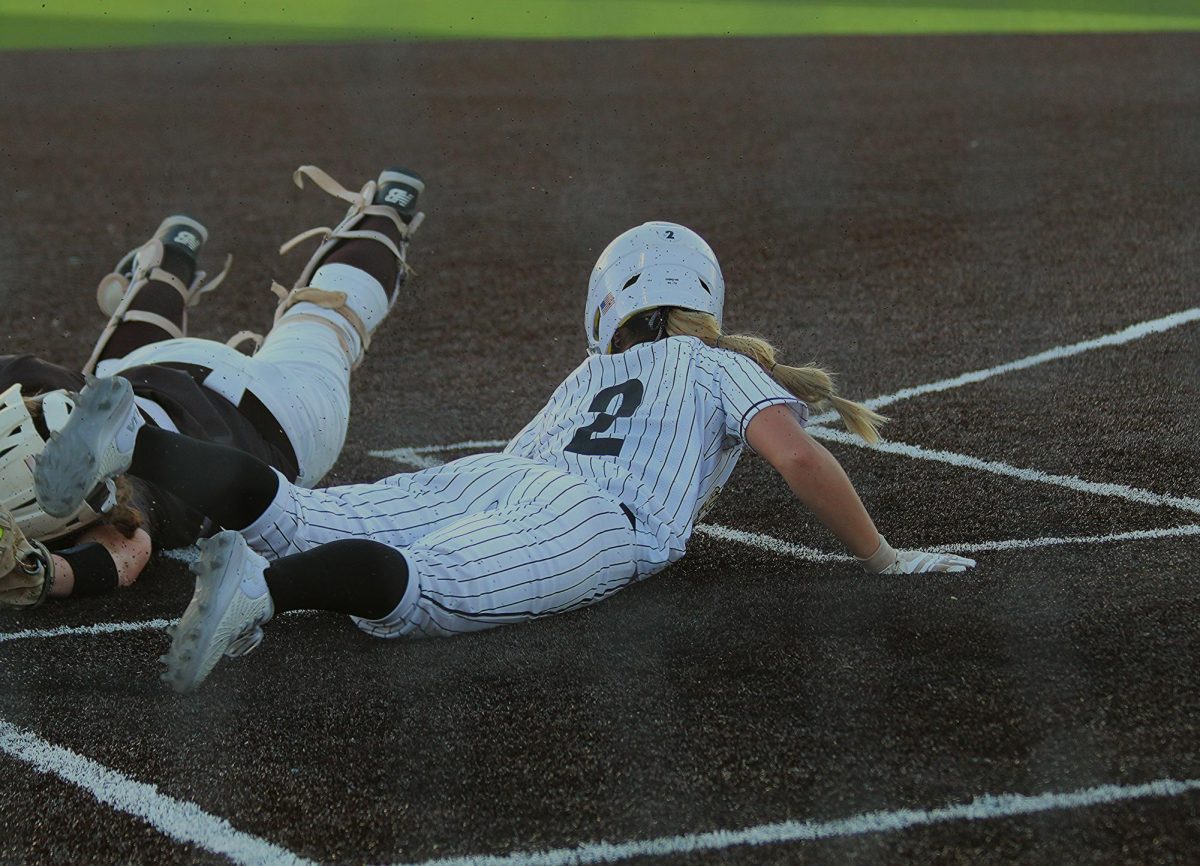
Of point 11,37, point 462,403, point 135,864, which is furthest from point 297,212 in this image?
point 11,37

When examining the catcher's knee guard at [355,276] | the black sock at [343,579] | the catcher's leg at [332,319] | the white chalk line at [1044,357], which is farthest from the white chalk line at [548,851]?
the white chalk line at [1044,357]

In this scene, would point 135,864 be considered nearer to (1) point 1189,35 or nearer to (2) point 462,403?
(2) point 462,403

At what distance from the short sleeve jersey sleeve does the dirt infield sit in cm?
30

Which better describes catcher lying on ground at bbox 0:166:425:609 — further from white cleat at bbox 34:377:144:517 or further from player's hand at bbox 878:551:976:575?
player's hand at bbox 878:551:976:575

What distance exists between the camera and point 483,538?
2.41 metres

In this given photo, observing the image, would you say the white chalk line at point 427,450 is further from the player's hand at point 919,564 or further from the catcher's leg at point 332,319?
the player's hand at point 919,564

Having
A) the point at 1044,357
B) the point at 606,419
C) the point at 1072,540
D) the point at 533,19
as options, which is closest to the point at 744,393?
the point at 606,419

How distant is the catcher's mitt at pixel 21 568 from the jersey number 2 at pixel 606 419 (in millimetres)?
969

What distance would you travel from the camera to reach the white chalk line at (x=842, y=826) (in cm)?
179

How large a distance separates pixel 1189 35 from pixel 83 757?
11.6m

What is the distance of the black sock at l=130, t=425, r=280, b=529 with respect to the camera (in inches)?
92.6

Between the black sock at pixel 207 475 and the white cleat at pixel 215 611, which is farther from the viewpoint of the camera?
the black sock at pixel 207 475

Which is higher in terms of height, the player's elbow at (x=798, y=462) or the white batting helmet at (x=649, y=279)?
the white batting helmet at (x=649, y=279)

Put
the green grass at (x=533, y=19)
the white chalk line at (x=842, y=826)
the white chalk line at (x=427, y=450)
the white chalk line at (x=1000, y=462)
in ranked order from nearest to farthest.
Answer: the white chalk line at (x=842, y=826) → the white chalk line at (x=1000, y=462) → the white chalk line at (x=427, y=450) → the green grass at (x=533, y=19)
